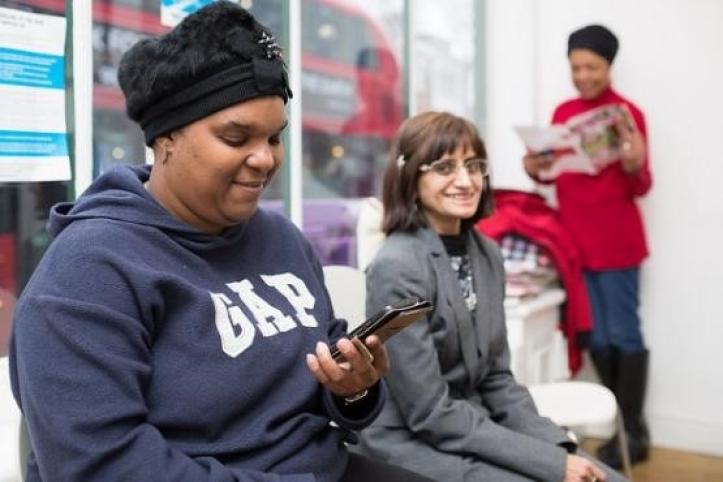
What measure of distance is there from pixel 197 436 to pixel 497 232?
1.87m

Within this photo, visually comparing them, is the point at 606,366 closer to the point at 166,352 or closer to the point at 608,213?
the point at 608,213

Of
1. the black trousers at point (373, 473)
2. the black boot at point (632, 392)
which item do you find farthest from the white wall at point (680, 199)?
the black trousers at point (373, 473)

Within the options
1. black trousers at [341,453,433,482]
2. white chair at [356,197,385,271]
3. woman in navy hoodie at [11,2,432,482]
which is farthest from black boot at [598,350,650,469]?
woman in navy hoodie at [11,2,432,482]

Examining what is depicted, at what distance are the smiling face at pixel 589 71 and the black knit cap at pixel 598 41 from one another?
16 mm

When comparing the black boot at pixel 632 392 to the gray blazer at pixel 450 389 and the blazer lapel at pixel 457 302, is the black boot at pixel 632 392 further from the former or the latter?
the blazer lapel at pixel 457 302

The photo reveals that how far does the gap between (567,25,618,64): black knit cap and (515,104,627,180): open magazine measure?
0.65 ft

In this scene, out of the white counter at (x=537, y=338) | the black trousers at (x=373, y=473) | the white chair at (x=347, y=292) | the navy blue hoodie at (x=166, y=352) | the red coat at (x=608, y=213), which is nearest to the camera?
the navy blue hoodie at (x=166, y=352)

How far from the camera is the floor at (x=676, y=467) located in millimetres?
2602

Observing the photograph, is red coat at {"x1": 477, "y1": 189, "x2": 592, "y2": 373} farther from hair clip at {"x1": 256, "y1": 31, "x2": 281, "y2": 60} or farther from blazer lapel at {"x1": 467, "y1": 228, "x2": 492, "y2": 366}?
hair clip at {"x1": 256, "y1": 31, "x2": 281, "y2": 60}

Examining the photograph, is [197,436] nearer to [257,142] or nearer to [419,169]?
[257,142]

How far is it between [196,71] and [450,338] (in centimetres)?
81

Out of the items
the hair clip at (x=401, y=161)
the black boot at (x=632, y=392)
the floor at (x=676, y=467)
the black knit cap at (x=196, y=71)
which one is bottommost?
the floor at (x=676, y=467)

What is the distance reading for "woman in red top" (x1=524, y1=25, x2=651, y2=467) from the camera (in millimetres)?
2691

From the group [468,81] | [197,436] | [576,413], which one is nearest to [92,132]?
[197,436]
